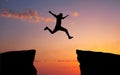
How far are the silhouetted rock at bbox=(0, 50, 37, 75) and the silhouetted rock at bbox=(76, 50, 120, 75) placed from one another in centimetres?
413

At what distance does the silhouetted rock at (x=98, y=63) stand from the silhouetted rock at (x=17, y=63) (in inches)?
163

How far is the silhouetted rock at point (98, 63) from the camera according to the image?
19219 mm

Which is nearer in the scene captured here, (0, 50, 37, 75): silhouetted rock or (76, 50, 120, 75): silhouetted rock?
(76, 50, 120, 75): silhouetted rock

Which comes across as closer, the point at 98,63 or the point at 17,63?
the point at 98,63

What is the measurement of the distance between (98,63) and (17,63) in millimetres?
6551

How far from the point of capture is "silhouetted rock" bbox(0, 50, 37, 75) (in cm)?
2070

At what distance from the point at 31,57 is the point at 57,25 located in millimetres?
4202

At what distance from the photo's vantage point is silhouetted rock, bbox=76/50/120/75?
757 inches

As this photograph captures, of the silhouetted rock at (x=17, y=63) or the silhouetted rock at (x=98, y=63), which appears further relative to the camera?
the silhouetted rock at (x=17, y=63)

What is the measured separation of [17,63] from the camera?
20891mm

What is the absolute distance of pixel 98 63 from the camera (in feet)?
65.2

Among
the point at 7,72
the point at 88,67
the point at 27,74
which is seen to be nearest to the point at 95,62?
the point at 88,67

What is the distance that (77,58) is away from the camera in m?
20.9

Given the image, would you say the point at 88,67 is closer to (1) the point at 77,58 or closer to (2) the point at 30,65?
(1) the point at 77,58
